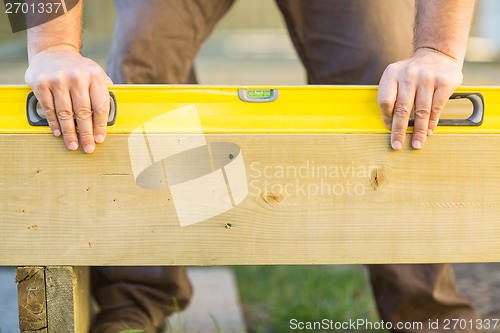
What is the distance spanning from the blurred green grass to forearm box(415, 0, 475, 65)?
1160 millimetres

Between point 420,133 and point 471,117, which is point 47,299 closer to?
point 420,133

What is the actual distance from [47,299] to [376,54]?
109 centimetres

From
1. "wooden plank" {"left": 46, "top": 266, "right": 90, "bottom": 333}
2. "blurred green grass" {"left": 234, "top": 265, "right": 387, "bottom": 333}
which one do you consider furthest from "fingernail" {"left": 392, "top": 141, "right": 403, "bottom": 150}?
"blurred green grass" {"left": 234, "top": 265, "right": 387, "bottom": 333}

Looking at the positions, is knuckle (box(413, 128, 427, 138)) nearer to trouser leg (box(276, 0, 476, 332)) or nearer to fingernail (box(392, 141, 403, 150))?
fingernail (box(392, 141, 403, 150))

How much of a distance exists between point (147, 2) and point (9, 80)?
3.91 m

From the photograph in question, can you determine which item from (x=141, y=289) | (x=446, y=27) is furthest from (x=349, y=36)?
(x=141, y=289)

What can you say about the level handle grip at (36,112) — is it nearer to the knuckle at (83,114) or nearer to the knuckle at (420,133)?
the knuckle at (83,114)

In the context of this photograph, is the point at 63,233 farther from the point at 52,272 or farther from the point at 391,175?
the point at 391,175

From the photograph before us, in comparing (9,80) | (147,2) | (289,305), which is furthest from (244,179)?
(9,80)

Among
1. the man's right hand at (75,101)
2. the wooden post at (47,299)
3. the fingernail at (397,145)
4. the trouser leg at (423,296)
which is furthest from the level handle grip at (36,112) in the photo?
the trouser leg at (423,296)

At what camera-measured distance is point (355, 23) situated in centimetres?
193

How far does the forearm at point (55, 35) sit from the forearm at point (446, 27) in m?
0.80

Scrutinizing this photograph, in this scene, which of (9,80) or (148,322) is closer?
(148,322)

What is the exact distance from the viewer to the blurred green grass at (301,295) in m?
2.39
